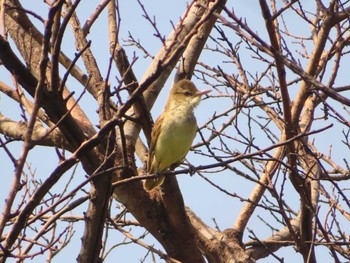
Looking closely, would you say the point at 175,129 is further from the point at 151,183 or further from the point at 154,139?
the point at 151,183

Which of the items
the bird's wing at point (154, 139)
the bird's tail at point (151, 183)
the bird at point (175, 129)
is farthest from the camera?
the bird at point (175, 129)

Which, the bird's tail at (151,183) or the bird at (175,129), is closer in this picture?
the bird's tail at (151,183)

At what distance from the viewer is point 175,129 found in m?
5.84

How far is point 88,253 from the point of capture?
3.73 meters

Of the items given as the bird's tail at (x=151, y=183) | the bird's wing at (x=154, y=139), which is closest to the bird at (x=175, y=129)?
the bird's wing at (x=154, y=139)

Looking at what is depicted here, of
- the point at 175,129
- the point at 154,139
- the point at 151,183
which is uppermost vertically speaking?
the point at 175,129

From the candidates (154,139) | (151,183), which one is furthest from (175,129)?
(151,183)

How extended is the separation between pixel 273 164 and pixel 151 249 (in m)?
1.38

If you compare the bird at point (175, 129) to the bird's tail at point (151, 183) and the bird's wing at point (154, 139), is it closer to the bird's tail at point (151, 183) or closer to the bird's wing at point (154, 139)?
the bird's wing at point (154, 139)

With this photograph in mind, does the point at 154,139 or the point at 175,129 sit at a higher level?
the point at 175,129

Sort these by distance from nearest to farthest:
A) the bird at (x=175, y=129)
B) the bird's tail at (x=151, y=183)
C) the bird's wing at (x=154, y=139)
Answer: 1. the bird's tail at (x=151, y=183)
2. the bird's wing at (x=154, y=139)
3. the bird at (x=175, y=129)

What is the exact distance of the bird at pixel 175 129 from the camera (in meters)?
5.79

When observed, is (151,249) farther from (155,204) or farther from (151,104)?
(151,104)

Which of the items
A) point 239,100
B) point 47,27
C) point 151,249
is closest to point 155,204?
point 151,249
